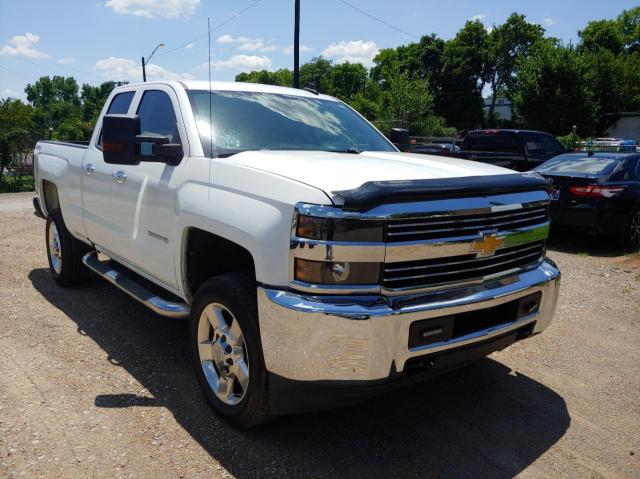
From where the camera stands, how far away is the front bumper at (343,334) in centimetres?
239

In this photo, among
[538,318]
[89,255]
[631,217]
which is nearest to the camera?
[538,318]

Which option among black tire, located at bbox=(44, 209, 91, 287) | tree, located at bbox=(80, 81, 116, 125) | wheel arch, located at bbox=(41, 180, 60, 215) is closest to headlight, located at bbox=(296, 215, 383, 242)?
black tire, located at bbox=(44, 209, 91, 287)

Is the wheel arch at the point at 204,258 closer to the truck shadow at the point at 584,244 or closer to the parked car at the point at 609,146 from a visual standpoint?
the truck shadow at the point at 584,244

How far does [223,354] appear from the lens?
3.03 metres

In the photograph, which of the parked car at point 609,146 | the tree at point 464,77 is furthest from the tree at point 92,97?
the parked car at point 609,146

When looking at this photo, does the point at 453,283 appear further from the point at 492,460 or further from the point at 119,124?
the point at 119,124

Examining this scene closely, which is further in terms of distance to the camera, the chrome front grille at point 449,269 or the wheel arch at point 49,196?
the wheel arch at point 49,196

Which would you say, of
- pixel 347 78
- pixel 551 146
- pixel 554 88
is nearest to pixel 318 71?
pixel 347 78

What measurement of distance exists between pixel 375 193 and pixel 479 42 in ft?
230

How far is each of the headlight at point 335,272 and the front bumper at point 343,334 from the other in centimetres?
8

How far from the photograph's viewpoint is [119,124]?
3.21 meters

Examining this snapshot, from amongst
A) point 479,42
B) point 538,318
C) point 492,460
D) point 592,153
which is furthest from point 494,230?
point 479,42

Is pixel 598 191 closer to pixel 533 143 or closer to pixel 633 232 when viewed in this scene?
pixel 633 232

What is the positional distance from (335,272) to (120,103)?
3.19 m
